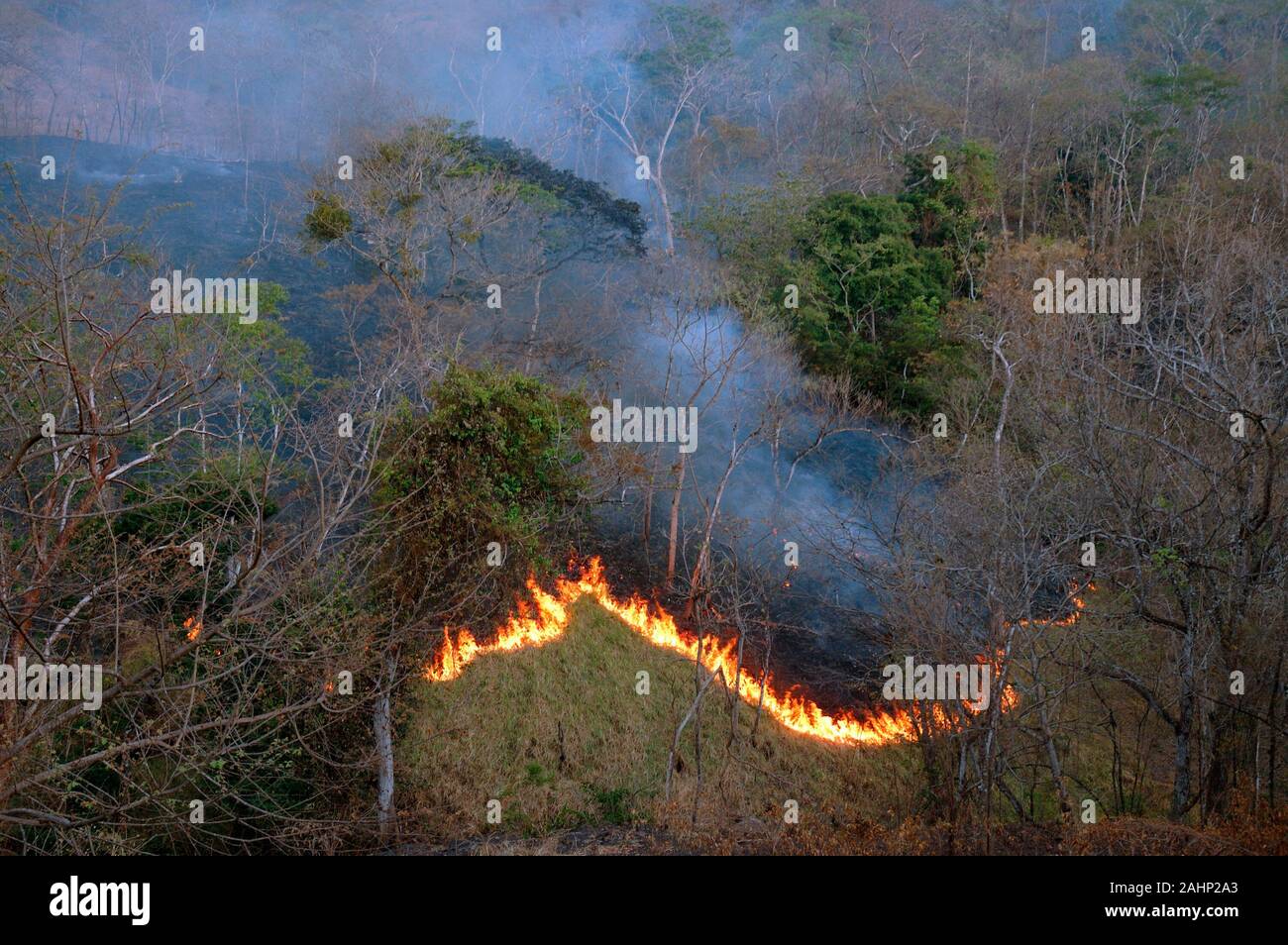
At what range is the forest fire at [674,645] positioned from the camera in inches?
616

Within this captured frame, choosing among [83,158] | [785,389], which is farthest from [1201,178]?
[83,158]

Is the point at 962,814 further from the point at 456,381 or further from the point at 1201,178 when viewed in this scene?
the point at 1201,178

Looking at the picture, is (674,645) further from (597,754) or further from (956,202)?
(956,202)

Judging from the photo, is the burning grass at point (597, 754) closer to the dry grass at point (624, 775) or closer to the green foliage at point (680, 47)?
the dry grass at point (624, 775)

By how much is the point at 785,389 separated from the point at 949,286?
7370 millimetres

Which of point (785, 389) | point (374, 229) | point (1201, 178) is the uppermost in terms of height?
point (1201, 178)

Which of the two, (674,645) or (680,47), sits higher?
(680,47)

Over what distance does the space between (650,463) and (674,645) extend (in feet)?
12.7

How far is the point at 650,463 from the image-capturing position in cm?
1925

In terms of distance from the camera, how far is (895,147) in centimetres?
3134

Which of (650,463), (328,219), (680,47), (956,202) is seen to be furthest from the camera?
(680,47)

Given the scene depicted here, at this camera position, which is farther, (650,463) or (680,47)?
(680,47)

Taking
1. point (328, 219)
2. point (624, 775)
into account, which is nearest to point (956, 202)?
point (328, 219)

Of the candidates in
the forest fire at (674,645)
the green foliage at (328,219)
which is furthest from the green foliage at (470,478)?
the green foliage at (328,219)
